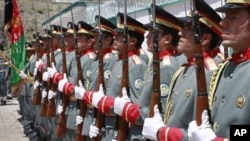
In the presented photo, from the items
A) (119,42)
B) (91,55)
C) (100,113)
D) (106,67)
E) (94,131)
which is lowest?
(94,131)

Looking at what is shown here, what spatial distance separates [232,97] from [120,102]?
60.6 inches

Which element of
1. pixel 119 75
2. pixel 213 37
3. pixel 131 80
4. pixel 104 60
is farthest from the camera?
pixel 104 60

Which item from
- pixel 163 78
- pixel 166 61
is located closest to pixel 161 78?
pixel 163 78

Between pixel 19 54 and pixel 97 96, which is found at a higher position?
pixel 19 54

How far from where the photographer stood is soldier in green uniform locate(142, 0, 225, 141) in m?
2.85

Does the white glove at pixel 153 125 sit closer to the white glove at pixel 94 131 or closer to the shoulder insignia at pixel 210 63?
the shoulder insignia at pixel 210 63

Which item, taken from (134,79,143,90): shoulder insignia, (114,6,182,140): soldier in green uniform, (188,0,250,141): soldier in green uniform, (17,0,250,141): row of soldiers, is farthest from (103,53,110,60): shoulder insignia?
(188,0,250,141): soldier in green uniform

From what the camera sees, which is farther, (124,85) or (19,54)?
(19,54)

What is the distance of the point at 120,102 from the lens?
3.87 metres

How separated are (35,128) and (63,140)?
2644 millimetres

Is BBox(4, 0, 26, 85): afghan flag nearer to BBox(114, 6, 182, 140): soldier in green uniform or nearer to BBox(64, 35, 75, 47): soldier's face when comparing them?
BBox(64, 35, 75, 47): soldier's face

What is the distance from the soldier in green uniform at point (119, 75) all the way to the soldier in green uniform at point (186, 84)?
995mm

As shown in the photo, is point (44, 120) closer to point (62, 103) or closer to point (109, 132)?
point (62, 103)

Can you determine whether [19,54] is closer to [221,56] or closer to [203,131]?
[221,56]
